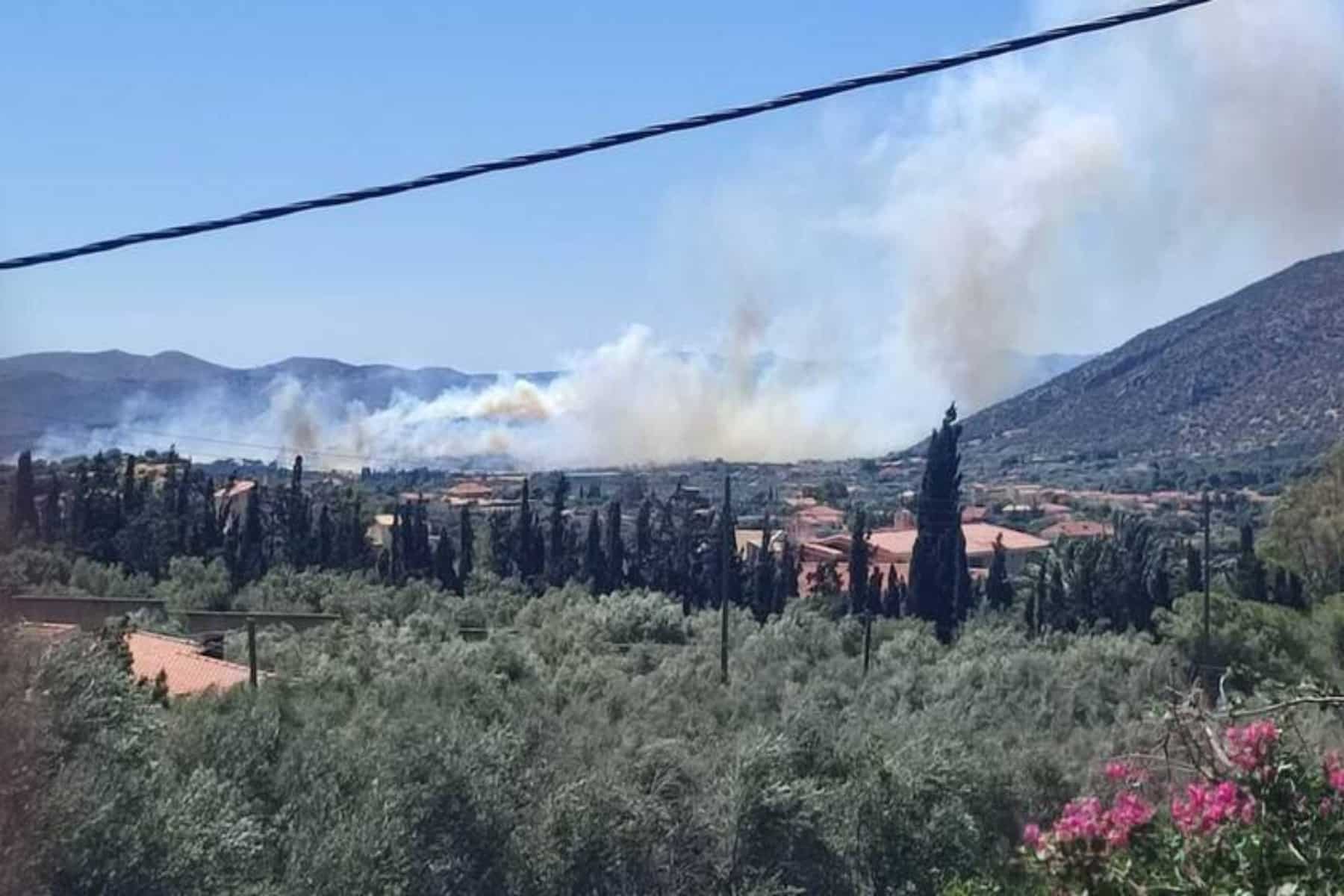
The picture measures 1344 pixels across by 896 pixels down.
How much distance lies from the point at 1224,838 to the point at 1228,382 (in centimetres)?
8298

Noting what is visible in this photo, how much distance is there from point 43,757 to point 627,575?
3260cm

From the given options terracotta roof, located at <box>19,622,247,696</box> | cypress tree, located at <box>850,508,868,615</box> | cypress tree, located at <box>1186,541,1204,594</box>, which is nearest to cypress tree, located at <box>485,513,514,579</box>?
cypress tree, located at <box>850,508,868,615</box>

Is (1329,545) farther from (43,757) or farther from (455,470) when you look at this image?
(455,470)

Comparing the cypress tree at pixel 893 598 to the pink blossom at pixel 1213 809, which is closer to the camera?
the pink blossom at pixel 1213 809

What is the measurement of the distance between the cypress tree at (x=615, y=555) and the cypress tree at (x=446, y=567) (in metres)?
3.57

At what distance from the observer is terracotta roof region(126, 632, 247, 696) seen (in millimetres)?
22000

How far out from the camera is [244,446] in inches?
3324

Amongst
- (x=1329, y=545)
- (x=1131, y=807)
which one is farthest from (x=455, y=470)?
(x=1131, y=807)

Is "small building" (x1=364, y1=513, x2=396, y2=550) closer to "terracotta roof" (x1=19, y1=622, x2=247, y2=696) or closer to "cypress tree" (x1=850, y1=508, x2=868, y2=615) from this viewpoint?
"cypress tree" (x1=850, y1=508, x2=868, y2=615)

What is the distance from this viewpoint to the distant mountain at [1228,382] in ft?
257

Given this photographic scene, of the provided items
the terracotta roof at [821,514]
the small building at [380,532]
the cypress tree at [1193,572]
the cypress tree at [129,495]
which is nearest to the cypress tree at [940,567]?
the cypress tree at [1193,572]

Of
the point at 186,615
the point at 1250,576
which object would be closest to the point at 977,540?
the point at 1250,576

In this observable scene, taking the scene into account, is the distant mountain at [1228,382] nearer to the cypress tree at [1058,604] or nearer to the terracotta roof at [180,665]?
the cypress tree at [1058,604]

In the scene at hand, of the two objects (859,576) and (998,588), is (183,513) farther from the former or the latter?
(998,588)
